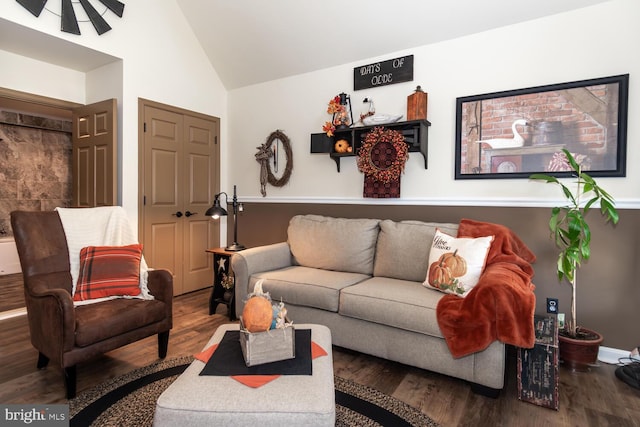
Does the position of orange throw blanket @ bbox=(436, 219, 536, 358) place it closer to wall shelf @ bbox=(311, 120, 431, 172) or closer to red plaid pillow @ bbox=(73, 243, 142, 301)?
wall shelf @ bbox=(311, 120, 431, 172)

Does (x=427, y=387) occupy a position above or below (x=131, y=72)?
below

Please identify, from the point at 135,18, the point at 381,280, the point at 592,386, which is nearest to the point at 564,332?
the point at 592,386

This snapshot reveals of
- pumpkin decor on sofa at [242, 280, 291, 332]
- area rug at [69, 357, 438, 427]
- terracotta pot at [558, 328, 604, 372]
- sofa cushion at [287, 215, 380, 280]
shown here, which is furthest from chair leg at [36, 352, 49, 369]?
terracotta pot at [558, 328, 604, 372]

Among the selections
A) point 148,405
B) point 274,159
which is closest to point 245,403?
point 148,405

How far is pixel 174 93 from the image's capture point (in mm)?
3834

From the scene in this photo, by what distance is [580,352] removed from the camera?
227 centimetres

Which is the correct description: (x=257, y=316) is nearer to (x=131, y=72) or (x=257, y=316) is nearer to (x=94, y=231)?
(x=94, y=231)

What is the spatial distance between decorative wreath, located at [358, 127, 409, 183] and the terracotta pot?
167 cm

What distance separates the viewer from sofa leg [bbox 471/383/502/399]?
1977mm

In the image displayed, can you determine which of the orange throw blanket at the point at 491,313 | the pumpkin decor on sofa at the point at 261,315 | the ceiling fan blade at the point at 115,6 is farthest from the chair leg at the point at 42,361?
the ceiling fan blade at the point at 115,6

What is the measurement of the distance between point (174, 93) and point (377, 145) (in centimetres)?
230

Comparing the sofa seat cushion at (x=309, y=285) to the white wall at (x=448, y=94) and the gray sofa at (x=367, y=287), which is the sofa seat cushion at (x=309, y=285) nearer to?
the gray sofa at (x=367, y=287)

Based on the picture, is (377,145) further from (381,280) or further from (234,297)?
(234,297)

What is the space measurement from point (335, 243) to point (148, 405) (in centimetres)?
176
